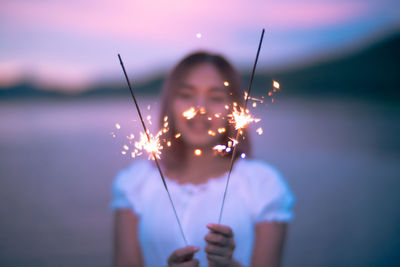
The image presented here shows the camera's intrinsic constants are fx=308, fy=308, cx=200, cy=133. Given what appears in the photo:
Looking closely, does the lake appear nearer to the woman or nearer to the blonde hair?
the blonde hair

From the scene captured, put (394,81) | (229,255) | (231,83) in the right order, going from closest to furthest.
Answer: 1. (229,255)
2. (231,83)
3. (394,81)

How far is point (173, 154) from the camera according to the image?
1.64 m

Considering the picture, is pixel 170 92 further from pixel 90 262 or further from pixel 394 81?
pixel 394 81

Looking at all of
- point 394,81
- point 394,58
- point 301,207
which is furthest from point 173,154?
point 394,58

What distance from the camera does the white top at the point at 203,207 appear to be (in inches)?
53.4

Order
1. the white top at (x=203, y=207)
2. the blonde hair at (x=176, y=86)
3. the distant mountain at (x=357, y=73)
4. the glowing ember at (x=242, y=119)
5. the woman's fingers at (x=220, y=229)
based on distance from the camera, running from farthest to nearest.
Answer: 1. the distant mountain at (x=357, y=73)
2. the blonde hair at (x=176, y=86)
3. the white top at (x=203, y=207)
4. the glowing ember at (x=242, y=119)
5. the woman's fingers at (x=220, y=229)

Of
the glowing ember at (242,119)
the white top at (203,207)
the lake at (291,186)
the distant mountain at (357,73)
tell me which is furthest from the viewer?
the distant mountain at (357,73)

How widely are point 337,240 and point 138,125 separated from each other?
10.8 ft

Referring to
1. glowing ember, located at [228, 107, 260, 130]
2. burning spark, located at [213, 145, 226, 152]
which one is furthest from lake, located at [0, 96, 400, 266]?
burning spark, located at [213, 145, 226, 152]

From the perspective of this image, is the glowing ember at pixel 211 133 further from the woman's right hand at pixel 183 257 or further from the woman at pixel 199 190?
the woman's right hand at pixel 183 257

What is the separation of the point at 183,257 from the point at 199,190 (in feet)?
1.39

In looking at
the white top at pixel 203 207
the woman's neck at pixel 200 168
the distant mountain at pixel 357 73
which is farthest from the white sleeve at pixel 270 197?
the distant mountain at pixel 357 73

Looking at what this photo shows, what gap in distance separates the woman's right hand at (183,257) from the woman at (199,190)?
19cm

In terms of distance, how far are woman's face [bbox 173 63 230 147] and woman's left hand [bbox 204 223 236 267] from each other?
0.55 m
